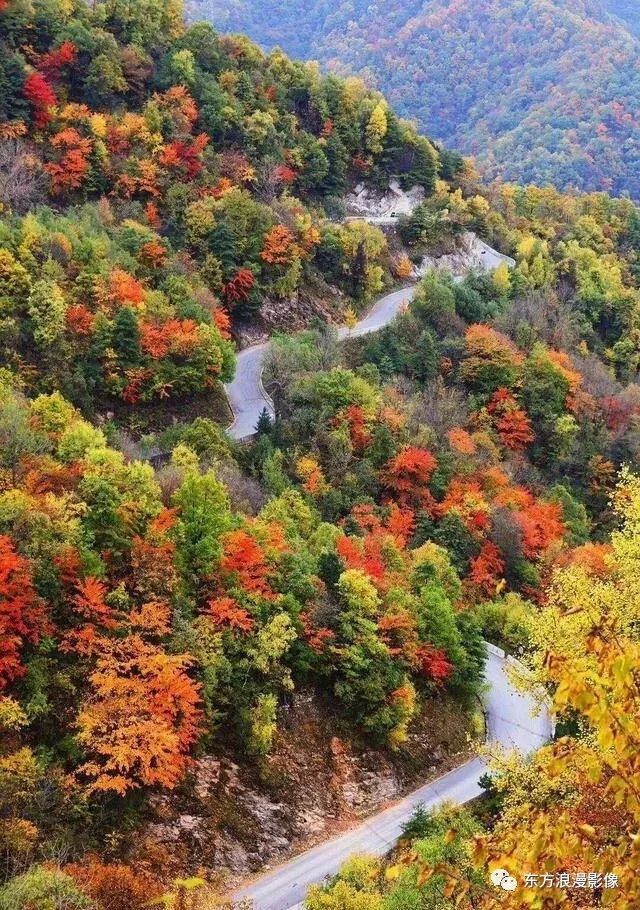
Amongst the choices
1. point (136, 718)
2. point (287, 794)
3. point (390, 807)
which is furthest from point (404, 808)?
point (136, 718)

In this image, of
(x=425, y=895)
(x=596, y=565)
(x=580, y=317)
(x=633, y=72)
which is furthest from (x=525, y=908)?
(x=633, y=72)

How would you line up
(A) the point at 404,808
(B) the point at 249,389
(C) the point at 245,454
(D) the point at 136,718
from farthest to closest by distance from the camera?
(B) the point at 249,389 < (C) the point at 245,454 < (A) the point at 404,808 < (D) the point at 136,718

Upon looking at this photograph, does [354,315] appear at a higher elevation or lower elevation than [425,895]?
lower

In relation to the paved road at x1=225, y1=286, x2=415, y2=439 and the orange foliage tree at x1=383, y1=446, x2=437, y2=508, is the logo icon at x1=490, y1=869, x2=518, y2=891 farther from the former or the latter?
the paved road at x1=225, y1=286, x2=415, y2=439

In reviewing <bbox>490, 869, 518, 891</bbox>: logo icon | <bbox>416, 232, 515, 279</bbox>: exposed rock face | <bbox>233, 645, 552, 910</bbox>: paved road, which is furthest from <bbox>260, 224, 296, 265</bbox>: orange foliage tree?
<bbox>490, 869, 518, 891</bbox>: logo icon

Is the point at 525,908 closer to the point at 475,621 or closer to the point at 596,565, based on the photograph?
the point at 475,621

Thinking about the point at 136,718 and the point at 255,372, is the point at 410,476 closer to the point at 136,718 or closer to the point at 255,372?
the point at 255,372
